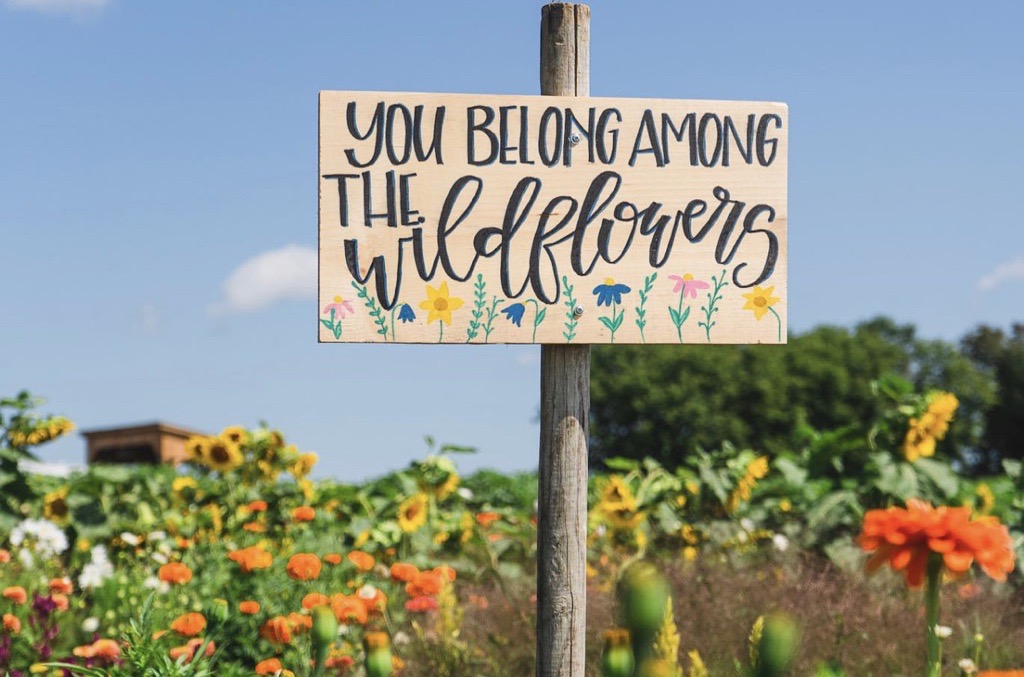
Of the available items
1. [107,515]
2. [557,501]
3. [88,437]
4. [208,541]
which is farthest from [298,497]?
[88,437]

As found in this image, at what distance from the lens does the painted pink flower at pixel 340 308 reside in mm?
3328

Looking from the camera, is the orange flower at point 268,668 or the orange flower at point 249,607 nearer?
the orange flower at point 268,668

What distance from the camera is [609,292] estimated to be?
3.43 meters

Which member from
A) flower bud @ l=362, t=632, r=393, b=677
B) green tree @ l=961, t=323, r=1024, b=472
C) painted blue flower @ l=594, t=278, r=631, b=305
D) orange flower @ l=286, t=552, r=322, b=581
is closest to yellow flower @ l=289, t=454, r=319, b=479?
orange flower @ l=286, t=552, r=322, b=581

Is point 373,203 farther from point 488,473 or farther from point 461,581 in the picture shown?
point 488,473

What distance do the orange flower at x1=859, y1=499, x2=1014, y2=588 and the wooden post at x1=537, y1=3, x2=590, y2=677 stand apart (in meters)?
1.25

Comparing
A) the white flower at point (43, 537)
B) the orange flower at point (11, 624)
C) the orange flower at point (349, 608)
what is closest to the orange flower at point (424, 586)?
the orange flower at point (349, 608)

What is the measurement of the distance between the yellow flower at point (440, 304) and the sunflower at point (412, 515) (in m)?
2.34

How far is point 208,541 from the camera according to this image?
6078 millimetres

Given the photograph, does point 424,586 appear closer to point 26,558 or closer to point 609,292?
point 609,292

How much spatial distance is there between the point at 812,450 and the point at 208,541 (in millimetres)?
3371

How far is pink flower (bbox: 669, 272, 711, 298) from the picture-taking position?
3.47 meters

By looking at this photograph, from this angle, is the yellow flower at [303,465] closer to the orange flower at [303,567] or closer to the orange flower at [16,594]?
the orange flower at [16,594]

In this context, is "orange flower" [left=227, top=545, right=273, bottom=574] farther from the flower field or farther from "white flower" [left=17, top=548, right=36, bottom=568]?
"white flower" [left=17, top=548, right=36, bottom=568]
